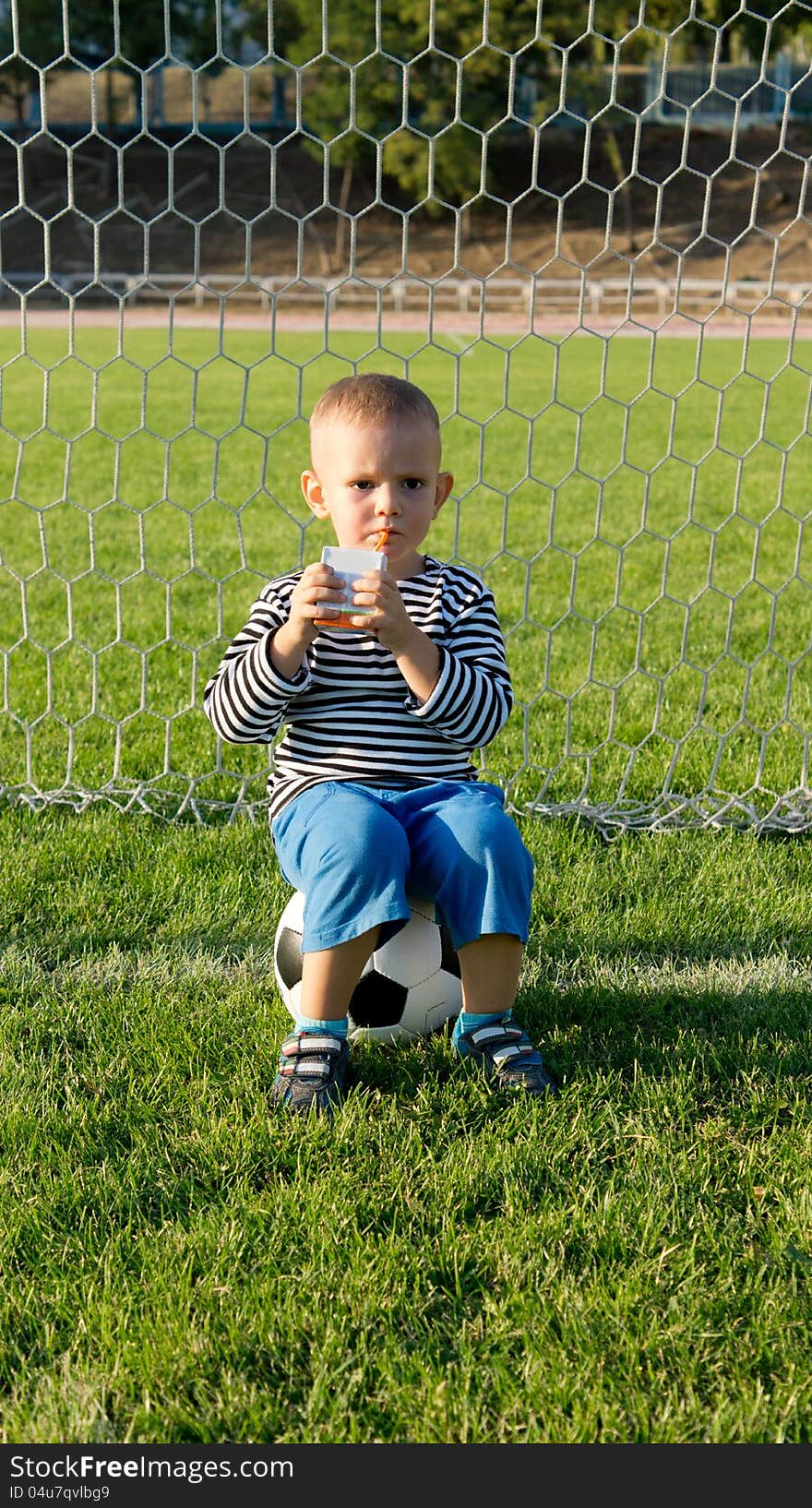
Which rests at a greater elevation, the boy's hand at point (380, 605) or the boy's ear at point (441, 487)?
the boy's ear at point (441, 487)

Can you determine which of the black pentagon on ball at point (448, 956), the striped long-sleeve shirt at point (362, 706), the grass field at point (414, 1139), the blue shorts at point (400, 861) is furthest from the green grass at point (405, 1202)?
the striped long-sleeve shirt at point (362, 706)

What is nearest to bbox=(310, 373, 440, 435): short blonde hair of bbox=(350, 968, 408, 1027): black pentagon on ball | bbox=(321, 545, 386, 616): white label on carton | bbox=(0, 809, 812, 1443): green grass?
bbox=(321, 545, 386, 616): white label on carton

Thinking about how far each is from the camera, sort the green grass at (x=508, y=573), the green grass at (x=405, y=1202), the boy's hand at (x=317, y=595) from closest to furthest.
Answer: the green grass at (x=405, y=1202)
the boy's hand at (x=317, y=595)
the green grass at (x=508, y=573)

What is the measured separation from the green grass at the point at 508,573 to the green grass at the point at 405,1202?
88 centimetres

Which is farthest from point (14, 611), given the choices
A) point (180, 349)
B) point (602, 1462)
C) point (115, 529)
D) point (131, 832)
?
point (180, 349)

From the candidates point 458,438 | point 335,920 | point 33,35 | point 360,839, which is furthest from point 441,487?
point 33,35

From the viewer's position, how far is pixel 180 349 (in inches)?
595

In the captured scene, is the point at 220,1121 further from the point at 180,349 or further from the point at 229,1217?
the point at 180,349

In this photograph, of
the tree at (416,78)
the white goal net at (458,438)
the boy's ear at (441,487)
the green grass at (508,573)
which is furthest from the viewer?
the tree at (416,78)

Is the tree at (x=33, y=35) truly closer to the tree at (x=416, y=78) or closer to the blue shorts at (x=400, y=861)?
the tree at (x=416, y=78)

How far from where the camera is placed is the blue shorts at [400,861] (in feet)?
7.28

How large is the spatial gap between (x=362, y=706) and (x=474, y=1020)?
1.85 ft

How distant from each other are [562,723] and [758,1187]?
216 cm

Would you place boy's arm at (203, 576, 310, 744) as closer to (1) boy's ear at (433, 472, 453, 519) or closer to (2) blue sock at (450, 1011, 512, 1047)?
(1) boy's ear at (433, 472, 453, 519)
